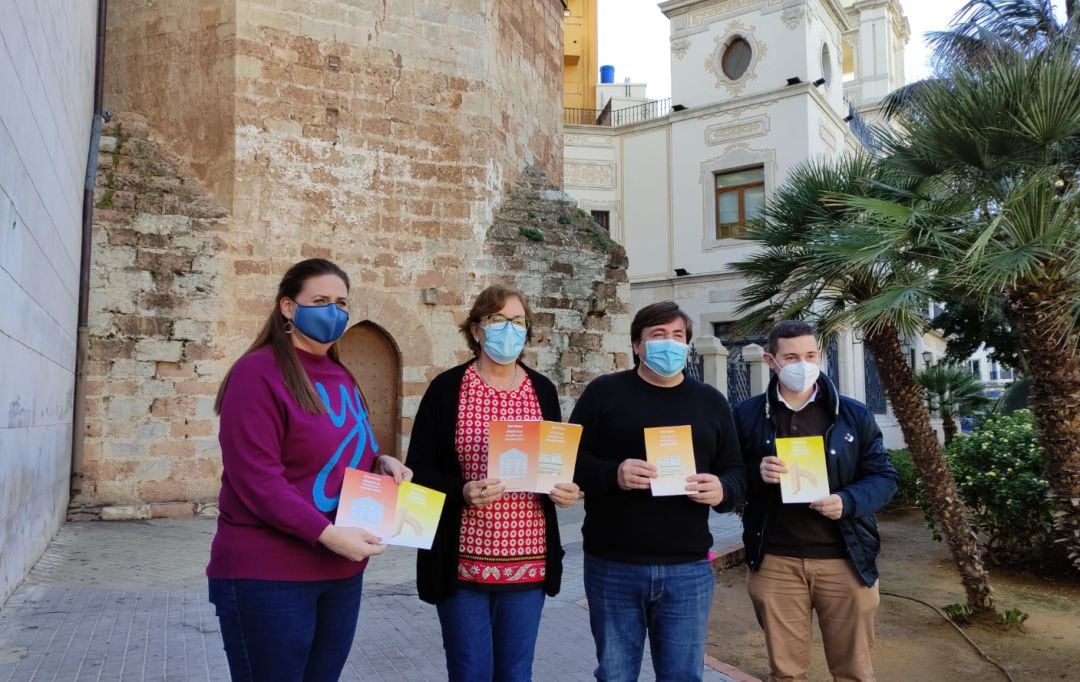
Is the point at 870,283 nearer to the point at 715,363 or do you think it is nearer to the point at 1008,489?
the point at 1008,489

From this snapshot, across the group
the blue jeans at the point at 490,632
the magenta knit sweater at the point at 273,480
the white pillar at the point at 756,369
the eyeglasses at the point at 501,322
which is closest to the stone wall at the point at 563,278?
the white pillar at the point at 756,369

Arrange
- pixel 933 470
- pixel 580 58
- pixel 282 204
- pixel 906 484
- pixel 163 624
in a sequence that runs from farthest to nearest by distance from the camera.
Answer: pixel 580 58 → pixel 906 484 → pixel 282 204 → pixel 933 470 → pixel 163 624

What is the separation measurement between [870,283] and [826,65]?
18.4 meters

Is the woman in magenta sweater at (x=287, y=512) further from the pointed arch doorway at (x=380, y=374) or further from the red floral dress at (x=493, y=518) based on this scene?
the pointed arch doorway at (x=380, y=374)

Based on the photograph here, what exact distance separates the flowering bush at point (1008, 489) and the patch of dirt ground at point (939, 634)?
0.97 ft

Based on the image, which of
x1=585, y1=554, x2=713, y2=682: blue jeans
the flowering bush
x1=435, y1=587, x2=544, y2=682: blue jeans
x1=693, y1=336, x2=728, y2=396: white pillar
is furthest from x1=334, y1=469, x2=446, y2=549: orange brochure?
x1=693, y1=336, x2=728, y2=396: white pillar

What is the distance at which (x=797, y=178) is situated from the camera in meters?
7.00

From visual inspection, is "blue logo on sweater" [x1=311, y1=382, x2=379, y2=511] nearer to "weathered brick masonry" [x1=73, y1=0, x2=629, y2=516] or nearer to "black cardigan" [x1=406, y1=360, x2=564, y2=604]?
"black cardigan" [x1=406, y1=360, x2=564, y2=604]

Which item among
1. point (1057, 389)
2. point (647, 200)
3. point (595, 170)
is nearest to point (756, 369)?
point (1057, 389)

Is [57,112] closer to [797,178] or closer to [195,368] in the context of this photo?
[195,368]

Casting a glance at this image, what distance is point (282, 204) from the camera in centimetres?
927

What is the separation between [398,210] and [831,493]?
7.63 metres

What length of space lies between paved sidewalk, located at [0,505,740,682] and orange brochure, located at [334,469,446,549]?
199cm

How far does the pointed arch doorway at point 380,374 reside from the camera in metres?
9.79
